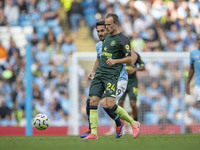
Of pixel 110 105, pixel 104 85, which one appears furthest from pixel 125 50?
pixel 110 105

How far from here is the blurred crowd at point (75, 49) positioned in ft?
38.7

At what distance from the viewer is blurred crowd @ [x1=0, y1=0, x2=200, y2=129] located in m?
11.8

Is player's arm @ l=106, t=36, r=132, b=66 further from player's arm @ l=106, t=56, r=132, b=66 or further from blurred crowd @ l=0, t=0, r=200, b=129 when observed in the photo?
blurred crowd @ l=0, t=0, r=200, b=129

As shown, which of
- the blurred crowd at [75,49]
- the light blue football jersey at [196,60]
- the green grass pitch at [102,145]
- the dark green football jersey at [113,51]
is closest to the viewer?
the green grass pitch at [102,145]

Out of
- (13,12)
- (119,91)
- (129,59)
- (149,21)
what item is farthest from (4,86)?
(129,59)

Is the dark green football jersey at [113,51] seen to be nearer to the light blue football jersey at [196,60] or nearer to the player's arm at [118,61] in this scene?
the player's arm at [118,61]

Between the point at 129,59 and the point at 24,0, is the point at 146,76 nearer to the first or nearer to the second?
the point at 129,59

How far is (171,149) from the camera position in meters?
4.68

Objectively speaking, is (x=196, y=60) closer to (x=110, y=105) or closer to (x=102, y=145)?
(x=110, y=105)

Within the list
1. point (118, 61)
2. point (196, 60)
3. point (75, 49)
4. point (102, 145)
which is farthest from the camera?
point (75, 49)

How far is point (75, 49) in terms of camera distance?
16.1m

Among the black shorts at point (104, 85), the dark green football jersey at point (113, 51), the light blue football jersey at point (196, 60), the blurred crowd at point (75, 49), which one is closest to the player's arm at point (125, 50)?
the dark green football jersey at point (113, 51)

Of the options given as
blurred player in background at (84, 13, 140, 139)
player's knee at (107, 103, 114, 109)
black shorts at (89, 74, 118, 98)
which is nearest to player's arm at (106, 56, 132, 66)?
blurred player in background at (84, 13, 140, 139)

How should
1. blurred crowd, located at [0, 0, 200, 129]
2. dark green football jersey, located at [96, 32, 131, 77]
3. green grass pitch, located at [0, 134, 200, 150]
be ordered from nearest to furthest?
green grass pitch, located at [0, 134, 200, 150], dark green football jersey, located at [96, 32, 131, 77], blurred crowd, located at [0, 0, 200, 129]
